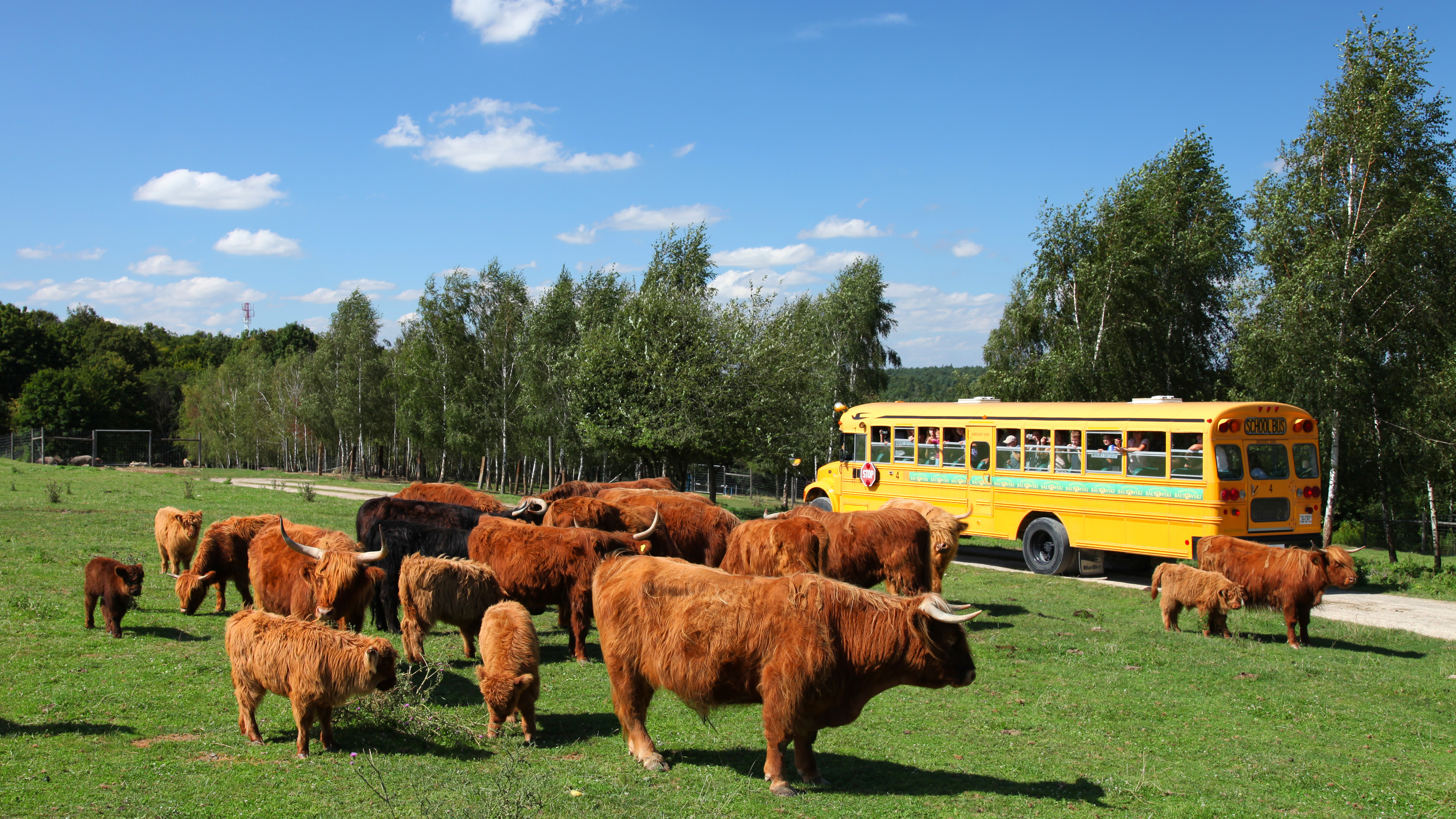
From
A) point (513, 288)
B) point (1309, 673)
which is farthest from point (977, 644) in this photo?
point (513, 288)

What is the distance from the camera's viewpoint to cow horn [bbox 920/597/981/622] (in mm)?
5918

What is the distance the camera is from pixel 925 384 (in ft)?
534

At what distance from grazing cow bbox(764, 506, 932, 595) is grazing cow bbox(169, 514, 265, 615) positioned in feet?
21.5

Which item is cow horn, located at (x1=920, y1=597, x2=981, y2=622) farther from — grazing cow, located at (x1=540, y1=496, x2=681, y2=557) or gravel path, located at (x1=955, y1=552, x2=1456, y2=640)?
gravel path, located at (x1=955, y1=552, x2=1456, y2=640)

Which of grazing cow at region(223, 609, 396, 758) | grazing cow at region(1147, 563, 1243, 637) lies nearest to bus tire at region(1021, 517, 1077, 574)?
grazing cow at region(1147, 563, 1243, 637)

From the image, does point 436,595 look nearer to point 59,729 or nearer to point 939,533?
point 59,729

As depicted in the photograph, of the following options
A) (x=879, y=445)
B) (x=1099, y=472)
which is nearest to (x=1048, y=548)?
(x=1099, y=472)

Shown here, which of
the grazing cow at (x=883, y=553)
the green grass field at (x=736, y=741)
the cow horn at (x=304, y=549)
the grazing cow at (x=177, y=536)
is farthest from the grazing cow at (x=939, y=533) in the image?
the grazing cow at (x=177, y=536)

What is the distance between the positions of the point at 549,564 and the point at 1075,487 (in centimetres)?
1265

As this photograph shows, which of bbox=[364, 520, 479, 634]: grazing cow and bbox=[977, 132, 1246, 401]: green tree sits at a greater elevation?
bbox=[977, 132, 1246, 401]: green tree

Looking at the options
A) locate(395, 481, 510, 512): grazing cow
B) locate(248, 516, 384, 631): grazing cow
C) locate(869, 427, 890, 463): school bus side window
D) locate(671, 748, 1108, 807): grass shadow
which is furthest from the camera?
locate(869, 427, 890, 463): school bus side window

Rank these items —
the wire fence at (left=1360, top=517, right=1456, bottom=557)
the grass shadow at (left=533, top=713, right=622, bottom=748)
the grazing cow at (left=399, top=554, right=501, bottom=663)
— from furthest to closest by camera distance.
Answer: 1. the wire fence at (left=1360, top=517, right=1456, bottom=557)
2. the grazing cow at (left=399, top=554, right=501, bottom=663)
3. the grass shadow at (left=533, top=713, right=622, bottom=748)

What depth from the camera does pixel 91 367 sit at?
67188mm

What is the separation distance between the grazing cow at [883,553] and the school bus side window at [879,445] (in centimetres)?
1003
